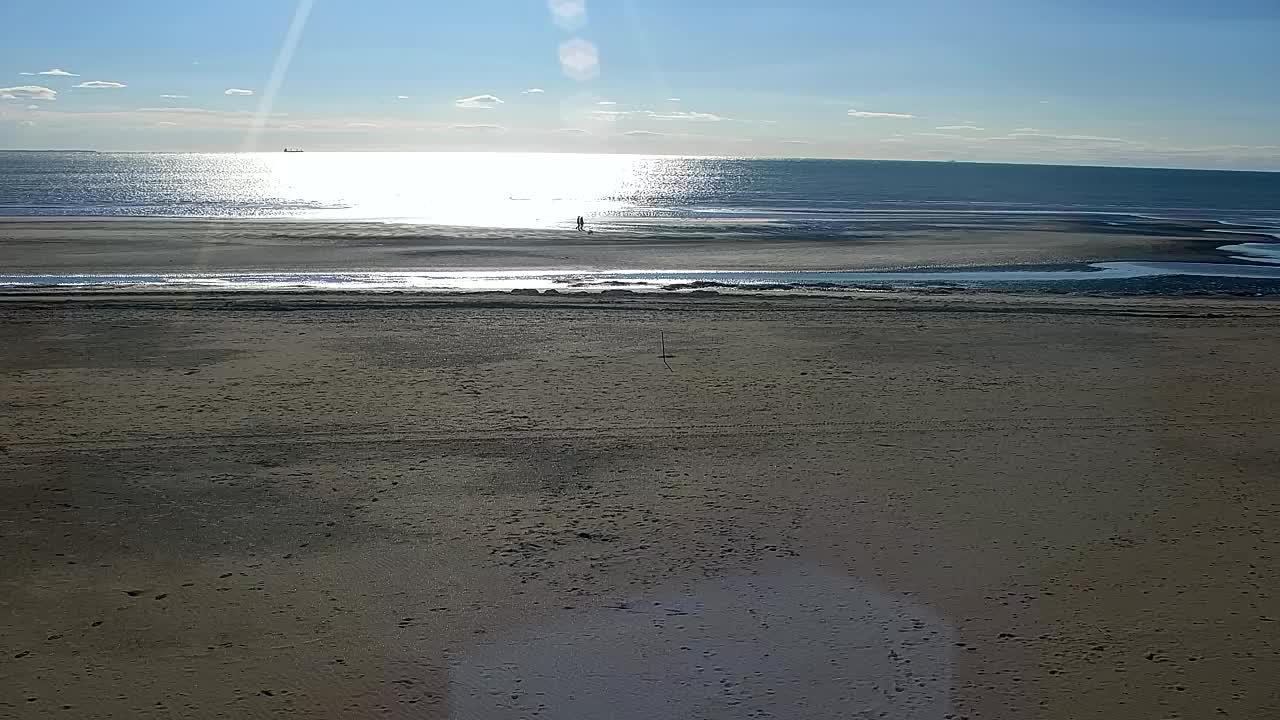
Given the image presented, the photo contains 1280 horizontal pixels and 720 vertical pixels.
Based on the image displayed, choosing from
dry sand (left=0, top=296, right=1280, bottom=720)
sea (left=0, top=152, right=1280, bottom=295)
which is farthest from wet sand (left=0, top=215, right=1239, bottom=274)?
dry sand (left=0, top=296, right=1280, bottom=720)

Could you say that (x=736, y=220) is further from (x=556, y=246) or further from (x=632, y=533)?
(x=632, y=533)

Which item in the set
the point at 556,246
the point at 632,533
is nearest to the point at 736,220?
the point at 556,246

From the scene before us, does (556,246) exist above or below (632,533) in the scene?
above

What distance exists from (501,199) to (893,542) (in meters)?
87.1

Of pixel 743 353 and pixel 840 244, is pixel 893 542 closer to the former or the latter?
pixel 743 353

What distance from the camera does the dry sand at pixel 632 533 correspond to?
246 inches

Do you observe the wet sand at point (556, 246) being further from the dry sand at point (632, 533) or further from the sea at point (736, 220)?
the dry sand at point (632, 533)

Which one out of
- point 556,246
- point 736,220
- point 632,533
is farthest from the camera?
point 736,220

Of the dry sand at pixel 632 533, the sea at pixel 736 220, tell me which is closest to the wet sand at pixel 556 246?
the sea at pixel 736 220

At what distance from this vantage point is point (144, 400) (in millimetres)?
12945

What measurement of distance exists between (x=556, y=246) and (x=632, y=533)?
3315cm

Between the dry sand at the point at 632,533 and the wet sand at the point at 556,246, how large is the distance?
1764 cm

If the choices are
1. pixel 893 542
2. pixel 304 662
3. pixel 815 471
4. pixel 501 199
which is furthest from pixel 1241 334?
pixel 501 199

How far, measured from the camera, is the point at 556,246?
1618 inches
